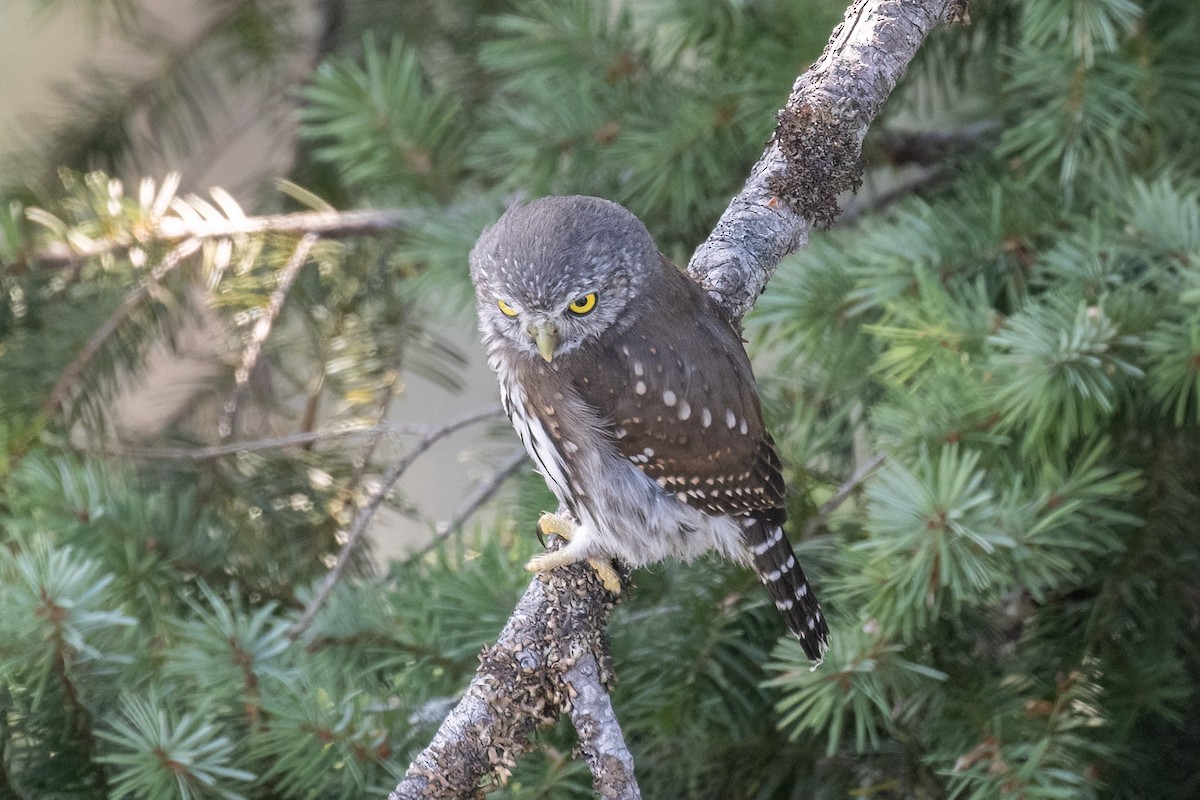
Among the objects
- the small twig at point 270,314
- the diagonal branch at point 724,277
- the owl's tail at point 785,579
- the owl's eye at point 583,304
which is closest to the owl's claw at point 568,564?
the diagonal branch at point 724,277

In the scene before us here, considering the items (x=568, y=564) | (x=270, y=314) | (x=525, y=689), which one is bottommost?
(x=525, y=689)

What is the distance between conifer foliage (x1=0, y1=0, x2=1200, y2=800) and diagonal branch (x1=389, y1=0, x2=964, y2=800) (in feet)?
0.20

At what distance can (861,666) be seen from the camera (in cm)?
108

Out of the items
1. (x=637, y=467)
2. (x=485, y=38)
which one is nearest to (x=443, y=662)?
(x=637, y=467)

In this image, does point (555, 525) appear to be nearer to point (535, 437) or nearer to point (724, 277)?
point (535, 437)

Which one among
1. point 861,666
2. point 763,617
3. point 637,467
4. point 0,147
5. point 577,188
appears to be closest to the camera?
point 861,666

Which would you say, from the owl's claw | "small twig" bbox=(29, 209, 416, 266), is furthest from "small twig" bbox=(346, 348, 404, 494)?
the owl's claw

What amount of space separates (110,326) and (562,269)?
0.75 m

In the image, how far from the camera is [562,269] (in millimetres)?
1360

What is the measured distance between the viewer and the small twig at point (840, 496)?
1244 millimetres

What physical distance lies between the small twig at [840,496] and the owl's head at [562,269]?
0.35m

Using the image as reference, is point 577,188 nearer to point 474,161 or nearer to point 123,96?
point 474,161

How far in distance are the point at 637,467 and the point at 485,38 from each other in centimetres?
104

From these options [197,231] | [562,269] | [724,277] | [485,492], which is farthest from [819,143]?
[197,231]
